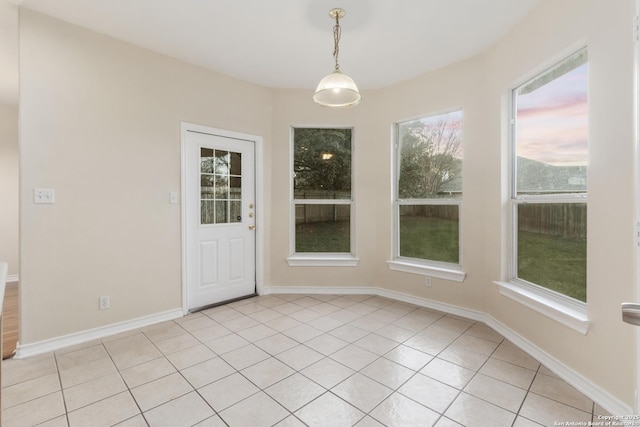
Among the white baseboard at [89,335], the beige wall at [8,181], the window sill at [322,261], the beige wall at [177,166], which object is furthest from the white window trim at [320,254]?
the beige wall at [8,181]

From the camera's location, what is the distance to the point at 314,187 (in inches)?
166

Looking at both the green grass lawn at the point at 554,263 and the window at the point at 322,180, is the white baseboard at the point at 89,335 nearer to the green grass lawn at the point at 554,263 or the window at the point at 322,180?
the window at the point at 322,180

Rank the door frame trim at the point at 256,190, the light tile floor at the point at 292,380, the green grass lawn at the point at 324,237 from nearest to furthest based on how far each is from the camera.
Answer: the light tile floor at the point at 292,380 < the door frame trim at the point at 256,190 < the green grass lawn at the point at 324,237

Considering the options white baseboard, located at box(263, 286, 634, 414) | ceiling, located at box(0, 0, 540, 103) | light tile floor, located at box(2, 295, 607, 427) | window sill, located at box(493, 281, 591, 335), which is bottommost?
light tile floor, located at box(2, 295, 607, 427)

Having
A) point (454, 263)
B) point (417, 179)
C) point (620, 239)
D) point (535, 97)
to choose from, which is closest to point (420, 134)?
point (417, 179)

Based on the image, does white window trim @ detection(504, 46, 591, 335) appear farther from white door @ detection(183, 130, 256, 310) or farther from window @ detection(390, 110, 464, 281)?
white door @ detection(183, 130, 256, 310)

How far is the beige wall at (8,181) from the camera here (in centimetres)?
459

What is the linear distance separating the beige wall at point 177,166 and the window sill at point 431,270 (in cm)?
9

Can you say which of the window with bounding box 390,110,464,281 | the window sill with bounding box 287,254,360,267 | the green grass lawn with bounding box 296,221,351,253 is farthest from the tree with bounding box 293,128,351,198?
the window sill with bounding box 287,254,360,267

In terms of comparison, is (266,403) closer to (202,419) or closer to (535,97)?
(202,419)

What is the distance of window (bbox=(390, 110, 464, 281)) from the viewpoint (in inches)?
139

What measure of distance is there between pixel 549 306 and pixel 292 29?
9.97 feet

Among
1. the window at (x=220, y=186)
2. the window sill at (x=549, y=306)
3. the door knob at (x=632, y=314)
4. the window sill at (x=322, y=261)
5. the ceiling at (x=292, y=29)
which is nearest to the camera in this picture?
the door knob at (x=632, y=314)

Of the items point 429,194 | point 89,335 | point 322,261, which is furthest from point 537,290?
point 89,335
